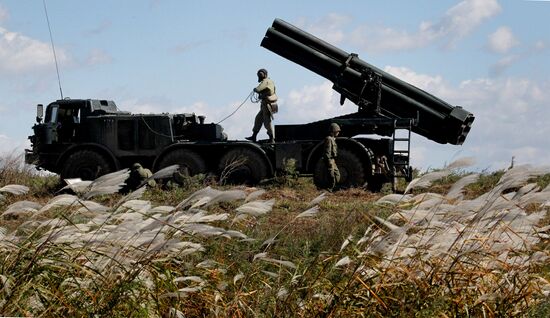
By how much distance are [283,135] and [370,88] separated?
2.24 m

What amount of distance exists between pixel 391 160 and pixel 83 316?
14.1 m

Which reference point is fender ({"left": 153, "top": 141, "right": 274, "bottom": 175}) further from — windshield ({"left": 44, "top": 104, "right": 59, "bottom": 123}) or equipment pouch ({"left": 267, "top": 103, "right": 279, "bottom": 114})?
windshield ({"left": 44, "top": 104, "right": 59, "bottom": 123})

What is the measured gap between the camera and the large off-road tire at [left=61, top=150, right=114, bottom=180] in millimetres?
20266

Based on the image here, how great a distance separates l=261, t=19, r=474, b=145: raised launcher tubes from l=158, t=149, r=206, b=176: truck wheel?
10.2 ft

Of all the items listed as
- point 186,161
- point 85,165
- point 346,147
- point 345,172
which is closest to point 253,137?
point 186,161

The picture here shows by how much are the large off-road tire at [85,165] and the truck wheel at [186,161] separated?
4.75 ft

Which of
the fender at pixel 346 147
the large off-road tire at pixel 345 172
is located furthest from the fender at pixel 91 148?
the large off-road tire at pixel 345 172

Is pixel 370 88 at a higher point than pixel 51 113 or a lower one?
higher

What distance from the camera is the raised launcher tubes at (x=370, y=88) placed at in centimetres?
1967

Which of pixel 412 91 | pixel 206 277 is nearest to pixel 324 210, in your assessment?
pixel 412 91

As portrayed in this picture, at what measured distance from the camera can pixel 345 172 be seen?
61.9 feet

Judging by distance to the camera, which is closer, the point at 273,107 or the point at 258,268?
the point at 258,268

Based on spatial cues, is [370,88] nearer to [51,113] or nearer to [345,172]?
[345,172]

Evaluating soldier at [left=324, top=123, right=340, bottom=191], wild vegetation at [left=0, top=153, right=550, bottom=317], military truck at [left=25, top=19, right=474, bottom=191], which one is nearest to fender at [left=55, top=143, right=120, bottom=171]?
military truck at [left=25, top=19, right=474, bottom=191]
